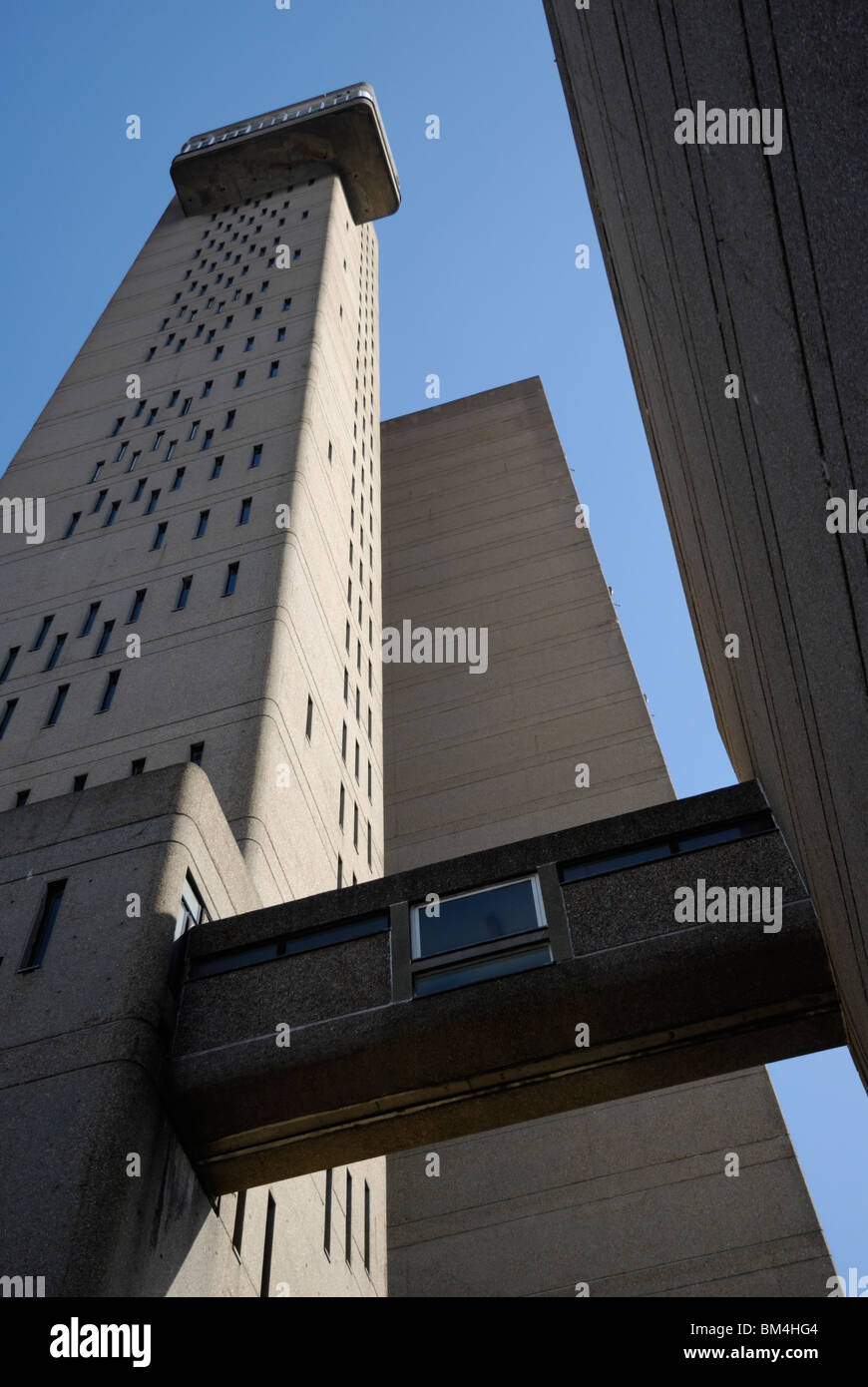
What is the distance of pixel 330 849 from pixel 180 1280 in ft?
33.4

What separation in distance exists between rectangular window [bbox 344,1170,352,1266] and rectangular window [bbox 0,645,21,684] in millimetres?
11182

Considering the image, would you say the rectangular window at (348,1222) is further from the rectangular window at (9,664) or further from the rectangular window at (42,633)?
the rectangular window at (42,633)

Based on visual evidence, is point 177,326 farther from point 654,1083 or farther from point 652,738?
point 654,1083

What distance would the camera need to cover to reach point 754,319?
625 centimetres

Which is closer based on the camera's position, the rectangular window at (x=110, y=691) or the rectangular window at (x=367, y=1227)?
the rectangular window at (x=367, y=1227)

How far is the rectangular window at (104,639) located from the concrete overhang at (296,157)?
31552 mm

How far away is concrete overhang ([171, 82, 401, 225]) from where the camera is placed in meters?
48.8

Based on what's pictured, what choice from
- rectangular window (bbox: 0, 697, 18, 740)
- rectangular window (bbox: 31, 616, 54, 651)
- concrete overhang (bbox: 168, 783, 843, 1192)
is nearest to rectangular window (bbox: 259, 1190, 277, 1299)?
concrete overhang (bbox: 168, 783, 843, 1192)

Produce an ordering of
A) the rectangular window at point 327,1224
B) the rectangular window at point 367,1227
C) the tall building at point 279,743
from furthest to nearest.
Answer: the rectangular window at point 367,1227 < the rectangular window at point 327,1224 < the tall building at point 279,743

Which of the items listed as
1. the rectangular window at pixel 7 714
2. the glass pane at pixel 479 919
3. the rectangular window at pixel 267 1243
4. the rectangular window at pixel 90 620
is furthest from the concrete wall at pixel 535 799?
the rectangular window at pixel 7 714

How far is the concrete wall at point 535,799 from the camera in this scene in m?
20.8

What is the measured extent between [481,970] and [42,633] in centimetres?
1441

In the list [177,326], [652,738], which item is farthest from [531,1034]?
[177,326]
